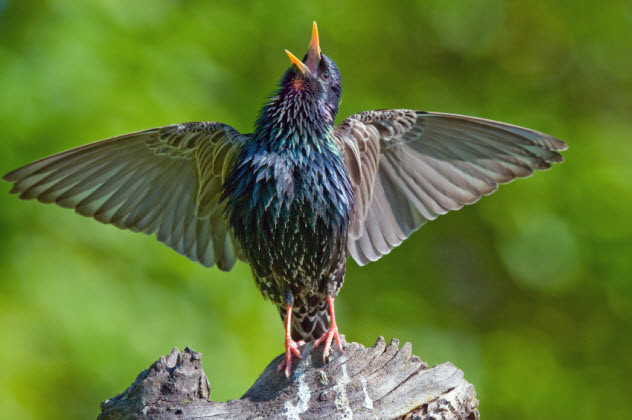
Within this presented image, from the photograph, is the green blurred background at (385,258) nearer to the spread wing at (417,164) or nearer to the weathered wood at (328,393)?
the spread wing at (417,164)

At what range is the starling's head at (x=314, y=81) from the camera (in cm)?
398

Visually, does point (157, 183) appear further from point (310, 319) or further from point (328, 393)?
point (328, 393)

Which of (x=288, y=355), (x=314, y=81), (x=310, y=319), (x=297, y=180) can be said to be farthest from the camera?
(x=310, y=319)

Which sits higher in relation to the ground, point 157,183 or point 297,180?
point 157,183

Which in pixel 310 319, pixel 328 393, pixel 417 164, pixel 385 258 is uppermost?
pixel 385 258

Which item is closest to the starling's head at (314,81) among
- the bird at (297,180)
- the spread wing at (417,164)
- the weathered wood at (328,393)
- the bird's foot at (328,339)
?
the bird at (297,180)

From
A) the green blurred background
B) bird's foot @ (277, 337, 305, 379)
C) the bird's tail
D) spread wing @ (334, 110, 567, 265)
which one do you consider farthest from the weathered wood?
the green blurred background

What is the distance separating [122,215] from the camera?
4320mm

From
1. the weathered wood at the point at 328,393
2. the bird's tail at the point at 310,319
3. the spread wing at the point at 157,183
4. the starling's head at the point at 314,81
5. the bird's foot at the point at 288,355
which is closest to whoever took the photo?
the weathered wood at the point at 328,393

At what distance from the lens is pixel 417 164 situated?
4.36 metres

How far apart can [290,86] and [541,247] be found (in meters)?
2.36

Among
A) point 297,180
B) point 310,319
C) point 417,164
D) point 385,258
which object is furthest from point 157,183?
point 385,258

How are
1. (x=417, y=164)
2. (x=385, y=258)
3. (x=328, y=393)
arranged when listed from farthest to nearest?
(x=385, y=258), (x=417, y=164), (x=328, y=393)

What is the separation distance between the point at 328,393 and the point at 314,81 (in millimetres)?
1609
